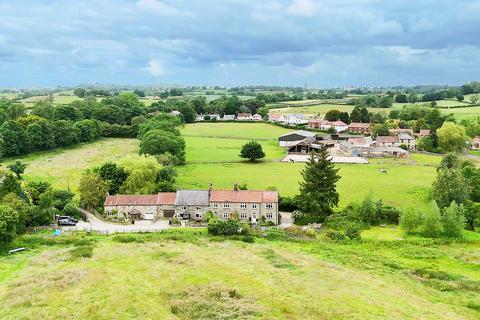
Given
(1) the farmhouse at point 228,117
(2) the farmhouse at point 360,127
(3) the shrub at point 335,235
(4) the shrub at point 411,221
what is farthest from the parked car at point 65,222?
(1) the farmhouse at point 228,117

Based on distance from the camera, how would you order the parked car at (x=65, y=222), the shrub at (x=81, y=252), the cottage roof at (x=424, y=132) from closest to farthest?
the shrub at (x=81, y=252), the parked car at (x=65, y=222), the cottage roof at (x=424, y=132)

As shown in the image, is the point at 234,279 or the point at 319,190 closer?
the point at 234,279

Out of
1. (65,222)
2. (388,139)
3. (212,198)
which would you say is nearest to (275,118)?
(388,139)

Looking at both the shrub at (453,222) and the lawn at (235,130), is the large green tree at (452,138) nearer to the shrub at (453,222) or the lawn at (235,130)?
the lawn at (235,130)

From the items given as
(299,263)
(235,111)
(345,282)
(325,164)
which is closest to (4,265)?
(299,263)

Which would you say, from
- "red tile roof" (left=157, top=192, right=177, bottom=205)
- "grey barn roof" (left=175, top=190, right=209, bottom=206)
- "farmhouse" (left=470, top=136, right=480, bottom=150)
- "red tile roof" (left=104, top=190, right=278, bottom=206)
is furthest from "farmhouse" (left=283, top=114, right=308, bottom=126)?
"red tile roof" (left=157, top=192, right=177, bottom=205)

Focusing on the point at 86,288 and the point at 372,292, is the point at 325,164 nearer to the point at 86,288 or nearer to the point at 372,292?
the point at 372,292

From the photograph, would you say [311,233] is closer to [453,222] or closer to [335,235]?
[335,235]
